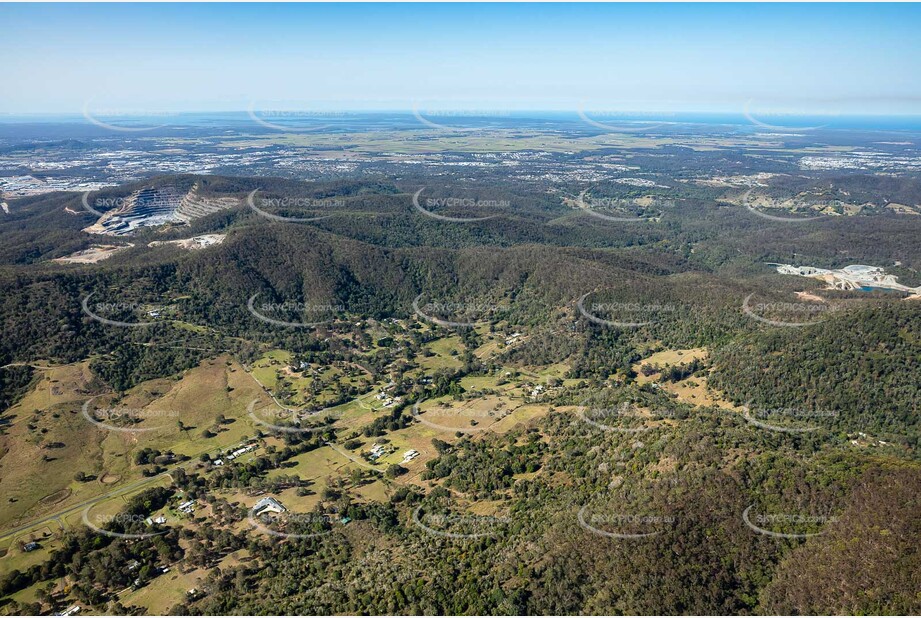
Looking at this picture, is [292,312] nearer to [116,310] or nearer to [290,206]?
[116,310]

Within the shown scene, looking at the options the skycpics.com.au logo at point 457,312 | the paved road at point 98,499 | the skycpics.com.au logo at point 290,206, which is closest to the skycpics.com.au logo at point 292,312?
the skycpics.com.au logo at point 457,312

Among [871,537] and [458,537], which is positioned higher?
[871,537]

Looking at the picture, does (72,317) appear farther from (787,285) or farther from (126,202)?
(787,285)

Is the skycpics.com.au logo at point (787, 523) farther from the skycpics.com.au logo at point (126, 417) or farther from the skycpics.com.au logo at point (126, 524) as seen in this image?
the skycpics.com.au logo at point (126, 417)

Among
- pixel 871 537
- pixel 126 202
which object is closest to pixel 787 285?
pixel 871 537

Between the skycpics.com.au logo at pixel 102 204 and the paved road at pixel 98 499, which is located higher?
the skycpics.com.au logo at pixel 102 204

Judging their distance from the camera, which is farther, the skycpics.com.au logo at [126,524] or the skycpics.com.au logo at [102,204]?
the skycpics.com.au logo at [102,204]

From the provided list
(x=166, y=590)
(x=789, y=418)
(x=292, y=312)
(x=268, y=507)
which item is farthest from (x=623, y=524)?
(x=292, y=312)
